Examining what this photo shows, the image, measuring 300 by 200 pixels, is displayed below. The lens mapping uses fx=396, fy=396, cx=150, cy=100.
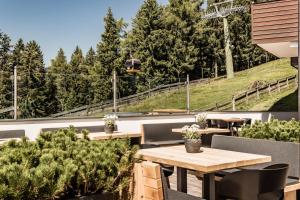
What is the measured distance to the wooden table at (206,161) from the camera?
310 cm

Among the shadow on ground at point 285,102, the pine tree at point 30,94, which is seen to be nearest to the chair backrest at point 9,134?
the pine tree at point 30,94

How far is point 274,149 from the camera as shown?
13.0 ft

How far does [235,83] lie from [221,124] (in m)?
24.4

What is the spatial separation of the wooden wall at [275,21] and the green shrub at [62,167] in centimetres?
699

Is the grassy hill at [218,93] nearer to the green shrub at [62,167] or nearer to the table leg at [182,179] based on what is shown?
the table leg at [182,179]

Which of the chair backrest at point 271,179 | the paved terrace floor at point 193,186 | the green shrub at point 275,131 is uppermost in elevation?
the green shrub at point 275,131

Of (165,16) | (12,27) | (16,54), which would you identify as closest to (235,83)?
(165,16)

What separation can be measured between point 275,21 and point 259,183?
20.9 feet

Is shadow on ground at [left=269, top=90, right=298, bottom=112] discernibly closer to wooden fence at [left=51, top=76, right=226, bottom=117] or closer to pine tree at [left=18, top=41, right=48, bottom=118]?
wooden fence at [left=51, top=76, right=226, bottom=117]

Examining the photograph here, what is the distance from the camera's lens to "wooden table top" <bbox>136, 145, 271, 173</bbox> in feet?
10.1

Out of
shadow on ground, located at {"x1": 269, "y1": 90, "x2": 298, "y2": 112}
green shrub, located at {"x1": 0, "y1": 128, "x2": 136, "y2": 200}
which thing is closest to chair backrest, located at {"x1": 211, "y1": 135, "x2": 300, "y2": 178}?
green shrub, located at {"x1": 0, "y1": 128, "x2": 136, "y2": 200}

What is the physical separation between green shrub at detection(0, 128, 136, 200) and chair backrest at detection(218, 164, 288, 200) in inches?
45.4

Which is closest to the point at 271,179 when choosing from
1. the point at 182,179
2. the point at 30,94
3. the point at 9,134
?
the point at 182,179

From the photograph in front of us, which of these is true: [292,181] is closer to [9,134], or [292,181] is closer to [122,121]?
[9,134]
